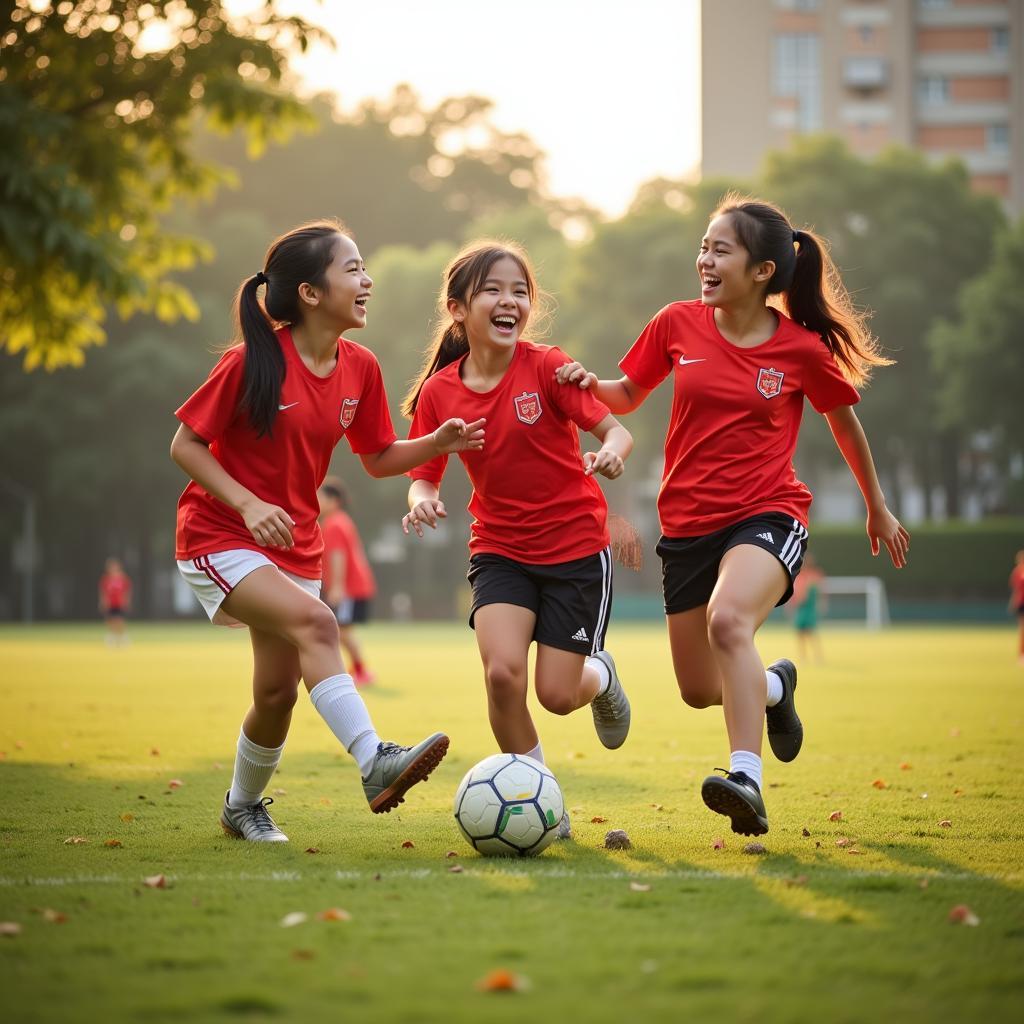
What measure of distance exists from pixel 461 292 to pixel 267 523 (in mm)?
1460

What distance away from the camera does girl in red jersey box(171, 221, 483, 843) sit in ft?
18.8

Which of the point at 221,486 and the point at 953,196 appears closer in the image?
the point at 221,486

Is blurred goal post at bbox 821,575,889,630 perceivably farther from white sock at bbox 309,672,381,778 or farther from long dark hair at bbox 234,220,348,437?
white sock at bbox 309,672,381,778

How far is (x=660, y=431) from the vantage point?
151ft

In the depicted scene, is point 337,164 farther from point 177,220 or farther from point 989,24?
point 989,24

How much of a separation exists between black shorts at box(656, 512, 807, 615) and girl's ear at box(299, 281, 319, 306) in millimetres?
1798

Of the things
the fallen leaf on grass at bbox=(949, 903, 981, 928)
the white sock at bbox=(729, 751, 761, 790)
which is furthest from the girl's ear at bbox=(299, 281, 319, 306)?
the fallen leaf on grass at bbox=(949, 903, 981, 928)

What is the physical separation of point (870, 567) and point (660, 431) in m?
7.51

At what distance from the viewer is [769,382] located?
6.34 m

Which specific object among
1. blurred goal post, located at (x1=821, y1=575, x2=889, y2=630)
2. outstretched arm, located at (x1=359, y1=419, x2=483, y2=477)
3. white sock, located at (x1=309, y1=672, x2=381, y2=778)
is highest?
outstretched arm, located at (x1=359, y1=419, x2=483, y2=477)

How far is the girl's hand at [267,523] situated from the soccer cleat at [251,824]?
1.30 meters

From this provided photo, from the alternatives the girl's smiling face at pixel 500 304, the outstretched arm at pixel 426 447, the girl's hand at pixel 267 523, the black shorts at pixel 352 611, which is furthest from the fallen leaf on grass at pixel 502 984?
the black shorts at pixel 352 611

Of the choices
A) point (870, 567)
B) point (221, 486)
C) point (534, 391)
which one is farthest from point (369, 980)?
point (870, 567)

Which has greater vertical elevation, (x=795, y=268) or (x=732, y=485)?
(x=795, y=268)
